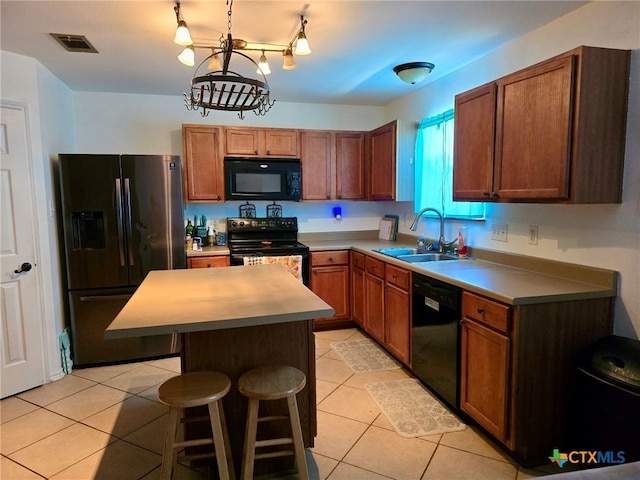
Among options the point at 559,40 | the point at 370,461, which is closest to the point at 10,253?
the point at 370,461

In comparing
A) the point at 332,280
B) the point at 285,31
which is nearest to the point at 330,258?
the point at 332,280

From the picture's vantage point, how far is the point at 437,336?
8.63 feet

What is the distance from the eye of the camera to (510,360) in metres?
2.01

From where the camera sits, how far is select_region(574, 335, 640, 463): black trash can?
170 cm

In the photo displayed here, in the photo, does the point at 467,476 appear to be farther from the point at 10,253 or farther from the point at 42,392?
the point at 10,253

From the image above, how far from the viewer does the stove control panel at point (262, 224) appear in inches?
163

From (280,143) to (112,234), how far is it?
178cm

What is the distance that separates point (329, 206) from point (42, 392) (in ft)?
10.2

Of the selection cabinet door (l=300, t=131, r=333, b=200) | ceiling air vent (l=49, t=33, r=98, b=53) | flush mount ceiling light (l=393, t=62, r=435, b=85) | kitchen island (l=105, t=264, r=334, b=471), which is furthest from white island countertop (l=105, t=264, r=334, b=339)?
cabinet door (l=300, t=131, r=333, b=200)

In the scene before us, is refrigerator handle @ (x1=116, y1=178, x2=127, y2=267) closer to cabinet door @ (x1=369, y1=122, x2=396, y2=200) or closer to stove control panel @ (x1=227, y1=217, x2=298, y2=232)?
stove control panel @ (x1=227, y1=217, x2=298, y2=232)

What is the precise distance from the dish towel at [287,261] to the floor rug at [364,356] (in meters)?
0.76

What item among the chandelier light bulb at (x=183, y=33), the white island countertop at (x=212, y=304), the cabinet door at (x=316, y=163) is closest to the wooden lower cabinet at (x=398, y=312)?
the white island countertop at (x=212, y=304)

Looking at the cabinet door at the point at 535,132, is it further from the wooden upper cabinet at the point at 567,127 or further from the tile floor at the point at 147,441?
the tile floor at the point at 147,441

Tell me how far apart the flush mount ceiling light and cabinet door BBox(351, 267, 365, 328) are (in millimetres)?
1744
